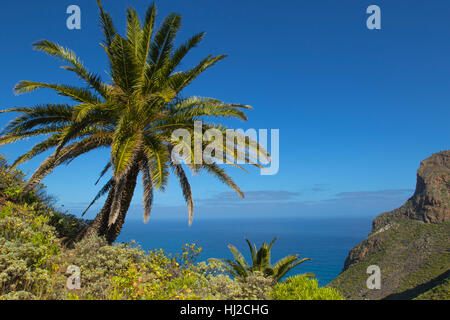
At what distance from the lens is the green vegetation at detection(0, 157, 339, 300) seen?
5.87m

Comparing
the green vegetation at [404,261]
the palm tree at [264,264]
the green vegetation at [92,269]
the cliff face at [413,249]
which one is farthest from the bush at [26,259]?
the green vegetation at [404,261]

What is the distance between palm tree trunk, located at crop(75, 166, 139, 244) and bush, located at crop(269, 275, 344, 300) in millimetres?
5433

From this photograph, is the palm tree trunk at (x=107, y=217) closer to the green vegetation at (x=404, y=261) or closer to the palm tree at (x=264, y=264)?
the palm tree at (x=264, y=264)

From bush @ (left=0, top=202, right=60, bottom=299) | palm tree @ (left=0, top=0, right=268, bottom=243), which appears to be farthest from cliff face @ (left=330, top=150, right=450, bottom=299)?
bush @ (left=0, top=202, right=60, bottom=299)

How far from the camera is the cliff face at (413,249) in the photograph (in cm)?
3734

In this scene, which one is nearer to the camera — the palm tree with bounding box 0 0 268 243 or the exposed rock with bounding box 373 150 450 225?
the palm tree with bounding box 0 0 268 243

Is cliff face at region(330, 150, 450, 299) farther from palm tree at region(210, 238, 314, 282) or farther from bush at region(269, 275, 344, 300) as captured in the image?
bush at region(269, 275, 344, 300)

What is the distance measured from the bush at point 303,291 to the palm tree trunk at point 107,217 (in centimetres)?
543
